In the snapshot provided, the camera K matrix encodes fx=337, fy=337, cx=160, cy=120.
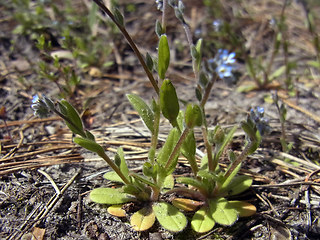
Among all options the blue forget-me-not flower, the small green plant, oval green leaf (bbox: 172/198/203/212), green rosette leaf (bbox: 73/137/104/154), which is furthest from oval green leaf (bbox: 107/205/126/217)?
the blue forget-me-not flower

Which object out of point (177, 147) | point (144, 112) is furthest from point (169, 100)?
point (144, 112)

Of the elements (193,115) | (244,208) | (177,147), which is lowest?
(244,208)

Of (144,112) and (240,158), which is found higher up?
(144,112)

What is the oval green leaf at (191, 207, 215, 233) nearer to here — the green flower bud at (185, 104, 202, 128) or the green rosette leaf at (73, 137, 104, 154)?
the green flower bud at (185, 104, 202, 128)

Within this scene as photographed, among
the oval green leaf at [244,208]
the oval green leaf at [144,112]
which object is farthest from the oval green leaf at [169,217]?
the oval green leaf at [144,112]

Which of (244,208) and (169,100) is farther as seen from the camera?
(244,208)

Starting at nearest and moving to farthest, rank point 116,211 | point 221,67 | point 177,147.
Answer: point 221,67 → point 177,147 → point 116,211

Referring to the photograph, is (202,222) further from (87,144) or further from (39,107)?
(39,107)
